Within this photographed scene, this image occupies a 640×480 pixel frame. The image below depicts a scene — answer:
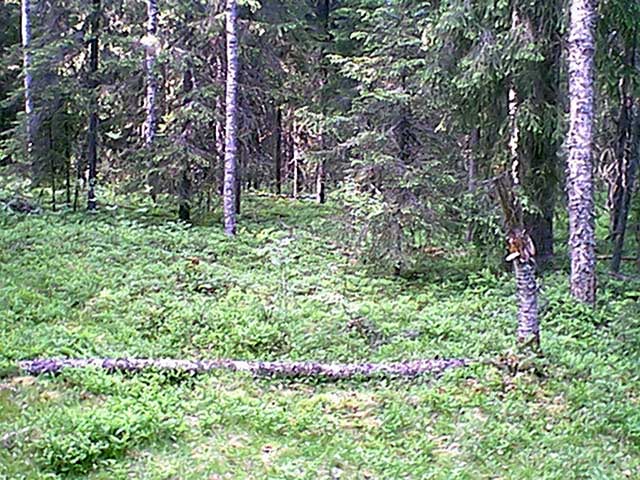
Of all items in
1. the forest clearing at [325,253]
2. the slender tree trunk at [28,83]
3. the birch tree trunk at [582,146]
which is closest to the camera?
the forest clearing at [325,253]

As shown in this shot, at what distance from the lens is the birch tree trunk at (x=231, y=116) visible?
45.3ft

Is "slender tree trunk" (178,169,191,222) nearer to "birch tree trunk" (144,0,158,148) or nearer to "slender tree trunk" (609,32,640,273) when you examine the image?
"birch tree trunk" (144,0,158,148)

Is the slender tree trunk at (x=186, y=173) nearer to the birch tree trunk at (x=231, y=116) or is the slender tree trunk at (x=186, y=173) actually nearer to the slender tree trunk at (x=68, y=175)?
the birch tree trunk at (x=231, y=116)

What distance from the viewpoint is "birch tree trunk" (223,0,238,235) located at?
543 inches

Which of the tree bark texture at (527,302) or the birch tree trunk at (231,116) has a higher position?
the birch tree trunk at (231,116)

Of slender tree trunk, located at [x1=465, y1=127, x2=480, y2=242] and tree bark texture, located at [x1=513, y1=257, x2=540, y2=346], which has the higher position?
slender tree trunk, located at [x1=465, y1=127, x2=480, y2=242]

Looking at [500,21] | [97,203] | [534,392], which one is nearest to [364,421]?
[534,392]

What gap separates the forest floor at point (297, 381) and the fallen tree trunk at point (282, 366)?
128 mm

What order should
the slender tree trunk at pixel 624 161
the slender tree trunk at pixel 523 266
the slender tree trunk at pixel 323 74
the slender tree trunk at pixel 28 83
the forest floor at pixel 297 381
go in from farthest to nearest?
the slender tree trunk at pixel 323 74, the slender tree trunk at pixel 28 83, the slender tree trunk at pixel 624 161, the slender tree trunk at pixel 523 266, the forest floor at pixel 297 381

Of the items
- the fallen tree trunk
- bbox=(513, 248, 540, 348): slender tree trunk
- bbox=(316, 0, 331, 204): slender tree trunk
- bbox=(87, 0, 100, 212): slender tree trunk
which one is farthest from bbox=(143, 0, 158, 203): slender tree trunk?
bbox=(513, 248, 540, 348): slender tree trunk

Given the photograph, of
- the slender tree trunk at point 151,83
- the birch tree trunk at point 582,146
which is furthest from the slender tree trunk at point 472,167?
the slender tree trunk at point 151,83

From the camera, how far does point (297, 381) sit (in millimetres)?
6434

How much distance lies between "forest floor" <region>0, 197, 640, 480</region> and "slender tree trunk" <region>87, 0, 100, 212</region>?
12.2ft

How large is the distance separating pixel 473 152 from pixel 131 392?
7.97m
